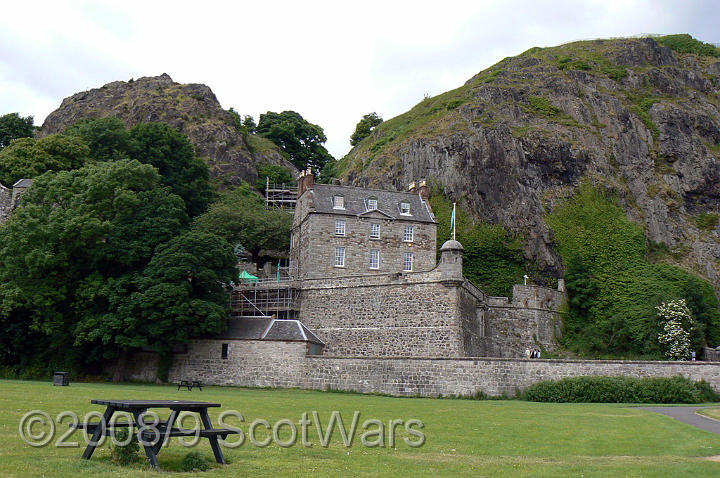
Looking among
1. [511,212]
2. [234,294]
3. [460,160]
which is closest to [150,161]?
[234,294]

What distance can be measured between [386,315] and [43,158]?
1432 inches

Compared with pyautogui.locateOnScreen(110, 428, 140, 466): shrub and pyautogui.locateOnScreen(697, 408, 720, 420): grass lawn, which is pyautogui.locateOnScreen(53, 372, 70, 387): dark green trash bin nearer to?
pyautogui.locateOnScreen(110, 428, 140, 466): shrub

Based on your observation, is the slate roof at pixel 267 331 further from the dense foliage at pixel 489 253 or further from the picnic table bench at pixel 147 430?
the picnic table bench at pixel 147 430

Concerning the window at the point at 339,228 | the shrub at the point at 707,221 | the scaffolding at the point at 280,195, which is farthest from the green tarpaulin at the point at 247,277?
the shrub at the point at 707,221

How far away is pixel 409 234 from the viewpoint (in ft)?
180

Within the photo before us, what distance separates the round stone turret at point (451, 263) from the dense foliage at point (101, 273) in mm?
13890

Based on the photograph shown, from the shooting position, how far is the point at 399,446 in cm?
1545

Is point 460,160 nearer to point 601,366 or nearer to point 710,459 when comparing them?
point 601,366

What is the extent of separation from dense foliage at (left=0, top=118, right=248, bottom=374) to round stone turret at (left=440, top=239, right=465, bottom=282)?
1389 cm

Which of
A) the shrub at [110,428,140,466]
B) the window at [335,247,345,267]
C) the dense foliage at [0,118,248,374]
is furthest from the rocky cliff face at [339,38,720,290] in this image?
the shrub at [110,428,140,466]

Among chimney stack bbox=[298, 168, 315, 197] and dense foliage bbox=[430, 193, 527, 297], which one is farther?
dense foliage bbox=[430, 193, 527, 297]

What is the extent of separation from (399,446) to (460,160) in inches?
2156

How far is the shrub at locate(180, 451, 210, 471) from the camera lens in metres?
12.0

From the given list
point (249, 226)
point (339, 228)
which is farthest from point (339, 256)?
point (249, 226)
